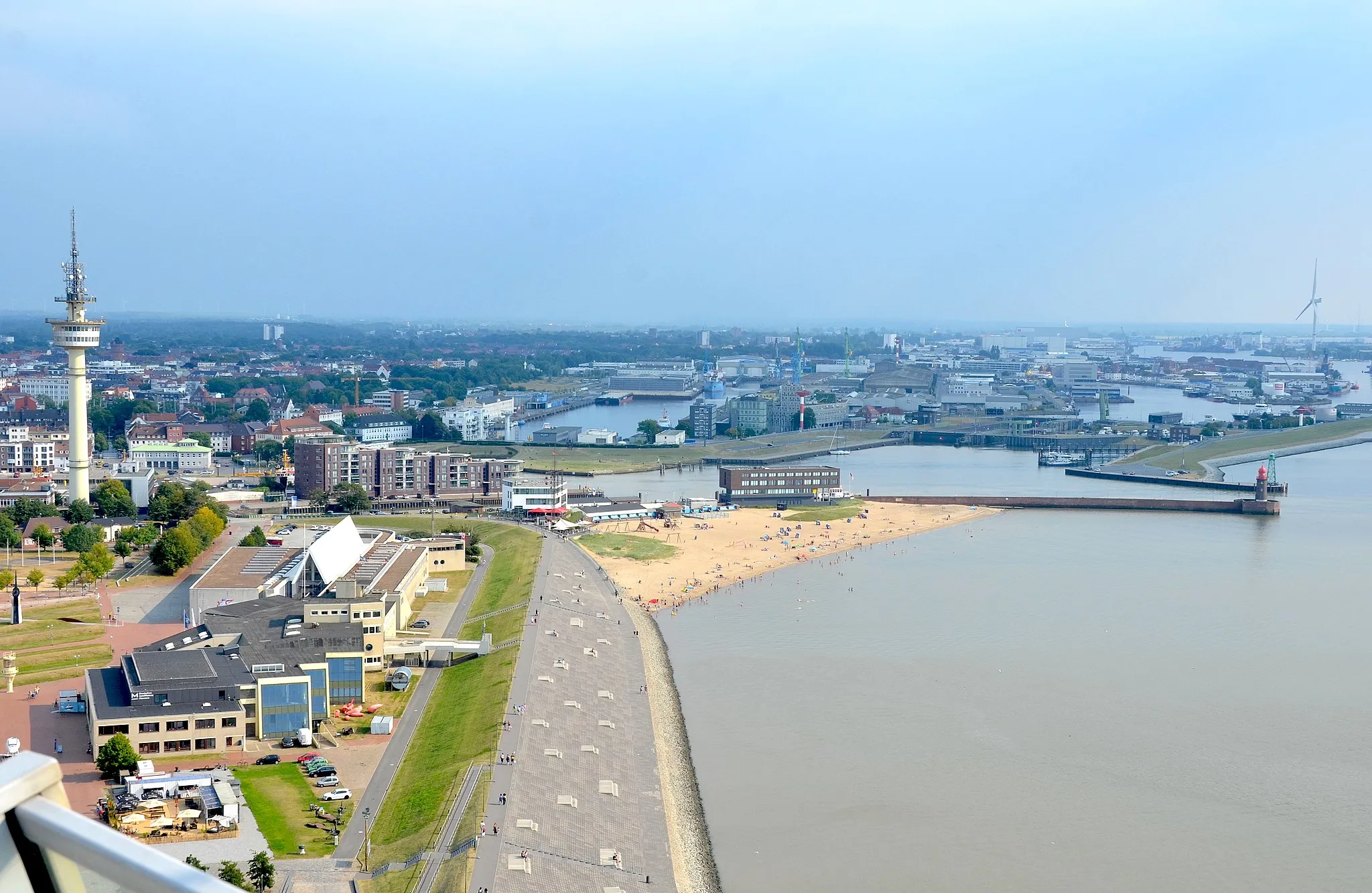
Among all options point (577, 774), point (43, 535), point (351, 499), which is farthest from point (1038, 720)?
point (351, 499)

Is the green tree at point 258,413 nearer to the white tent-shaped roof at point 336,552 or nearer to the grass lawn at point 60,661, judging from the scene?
the white tent-shaped roof at point 336,552

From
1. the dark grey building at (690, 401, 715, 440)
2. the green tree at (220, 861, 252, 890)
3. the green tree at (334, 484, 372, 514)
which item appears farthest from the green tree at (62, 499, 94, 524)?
the dark grey building at (690, 401, 715, 440)

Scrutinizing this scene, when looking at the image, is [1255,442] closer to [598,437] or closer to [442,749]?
[598,437]

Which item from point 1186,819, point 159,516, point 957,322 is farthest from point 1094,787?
point 957,322

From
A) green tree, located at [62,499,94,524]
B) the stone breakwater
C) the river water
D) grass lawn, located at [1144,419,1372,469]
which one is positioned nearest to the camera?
the stone breakwater

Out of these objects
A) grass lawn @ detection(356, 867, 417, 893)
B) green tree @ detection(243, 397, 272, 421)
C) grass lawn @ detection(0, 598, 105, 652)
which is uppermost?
green tree @ detection(243, 397, 272, 421)

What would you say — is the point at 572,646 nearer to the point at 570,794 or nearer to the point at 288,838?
the point at 570,794

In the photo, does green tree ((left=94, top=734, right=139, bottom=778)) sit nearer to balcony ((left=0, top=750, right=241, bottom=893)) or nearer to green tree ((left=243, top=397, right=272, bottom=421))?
balcony ((left=0, top=750, right=241, bottom=893))
